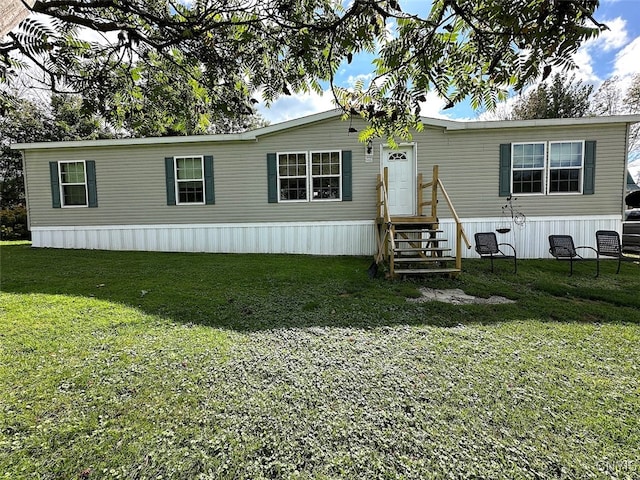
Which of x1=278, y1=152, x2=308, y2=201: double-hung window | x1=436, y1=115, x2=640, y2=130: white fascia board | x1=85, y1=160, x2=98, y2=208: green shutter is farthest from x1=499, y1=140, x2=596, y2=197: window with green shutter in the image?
x1=85, y1=160, x2=98, y2=208: green shutter

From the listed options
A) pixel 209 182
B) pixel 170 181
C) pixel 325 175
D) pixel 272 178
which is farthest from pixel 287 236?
pixel 170 181

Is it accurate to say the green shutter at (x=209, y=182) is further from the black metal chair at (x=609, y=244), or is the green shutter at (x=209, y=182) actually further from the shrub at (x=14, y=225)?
the shrub at (x=14, y=225)

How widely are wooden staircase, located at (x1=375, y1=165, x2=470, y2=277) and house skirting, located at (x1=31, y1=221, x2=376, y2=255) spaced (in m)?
1.03

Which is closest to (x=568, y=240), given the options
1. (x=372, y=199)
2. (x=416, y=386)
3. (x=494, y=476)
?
(x=372, y=199)

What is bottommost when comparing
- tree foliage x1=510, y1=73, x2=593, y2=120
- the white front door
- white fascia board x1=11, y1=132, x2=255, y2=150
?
the white front door

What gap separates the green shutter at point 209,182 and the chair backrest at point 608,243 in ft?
29.6

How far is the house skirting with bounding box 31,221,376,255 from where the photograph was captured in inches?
328

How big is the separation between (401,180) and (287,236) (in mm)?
3370

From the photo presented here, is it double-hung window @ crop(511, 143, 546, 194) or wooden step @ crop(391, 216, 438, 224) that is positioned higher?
double-hung window @ crop(511, 143, 546, 194)

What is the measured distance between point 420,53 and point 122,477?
2.86 m

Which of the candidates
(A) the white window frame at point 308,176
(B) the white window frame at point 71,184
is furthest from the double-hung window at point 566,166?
(B) the white window frame at point 71,184

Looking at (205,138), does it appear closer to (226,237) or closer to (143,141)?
(143,141)

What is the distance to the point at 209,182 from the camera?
27.9ft

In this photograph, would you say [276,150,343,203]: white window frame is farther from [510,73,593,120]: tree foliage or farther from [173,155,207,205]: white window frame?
[510,73,593,120]: tree foliage
